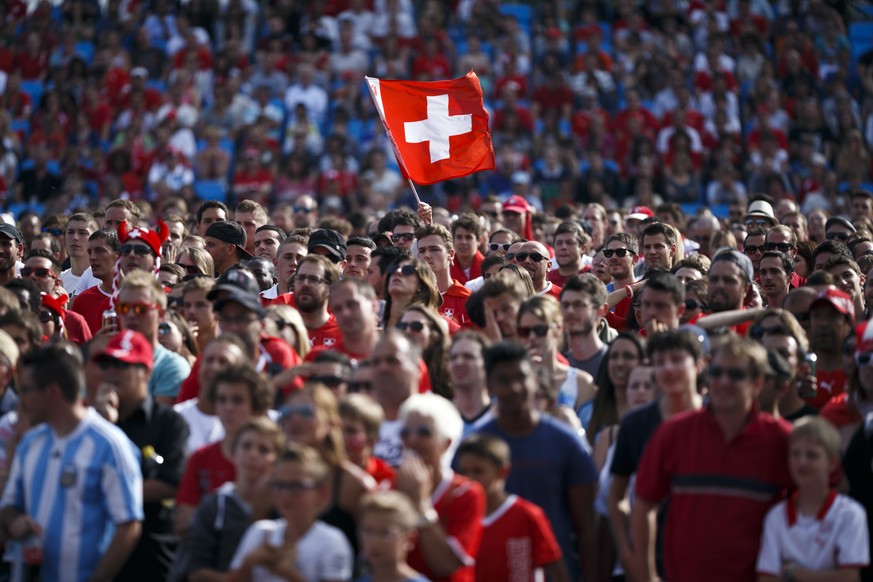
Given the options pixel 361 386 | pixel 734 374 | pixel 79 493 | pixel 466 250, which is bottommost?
pixel 466 250

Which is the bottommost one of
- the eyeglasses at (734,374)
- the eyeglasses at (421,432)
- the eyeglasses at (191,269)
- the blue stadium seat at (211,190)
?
the blue stadium seat at (211,190)

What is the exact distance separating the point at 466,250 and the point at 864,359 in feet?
19.5

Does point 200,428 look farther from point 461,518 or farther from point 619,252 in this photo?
point 619,252

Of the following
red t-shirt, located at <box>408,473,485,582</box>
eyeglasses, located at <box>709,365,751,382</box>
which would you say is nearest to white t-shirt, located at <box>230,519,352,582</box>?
red t-shirt, located at <box>408,473,485,582</box>

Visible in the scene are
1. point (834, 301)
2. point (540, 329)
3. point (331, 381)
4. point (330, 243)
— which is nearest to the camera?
point (331, 381)

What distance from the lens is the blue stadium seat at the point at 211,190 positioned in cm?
2230

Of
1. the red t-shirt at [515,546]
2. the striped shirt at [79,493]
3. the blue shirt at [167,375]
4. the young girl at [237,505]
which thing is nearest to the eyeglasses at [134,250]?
the blue shirt at [167,375]

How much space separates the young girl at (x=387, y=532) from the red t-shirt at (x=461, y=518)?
1.14ft

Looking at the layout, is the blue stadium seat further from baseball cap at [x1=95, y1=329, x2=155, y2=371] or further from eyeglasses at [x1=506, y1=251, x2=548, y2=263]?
baseball cap at [x1=95, y1=329, x2=155, y2=371]

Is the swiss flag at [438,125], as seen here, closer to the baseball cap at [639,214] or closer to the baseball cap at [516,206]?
the baseball cap at [516,206]

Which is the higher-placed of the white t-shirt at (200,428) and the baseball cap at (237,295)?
the baseball cap at (237,295)

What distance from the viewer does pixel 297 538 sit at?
5766 mm

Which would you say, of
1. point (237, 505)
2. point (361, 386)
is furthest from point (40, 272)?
point (237, 505)

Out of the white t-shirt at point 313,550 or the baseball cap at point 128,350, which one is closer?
the white t-shirt at point 313,550
